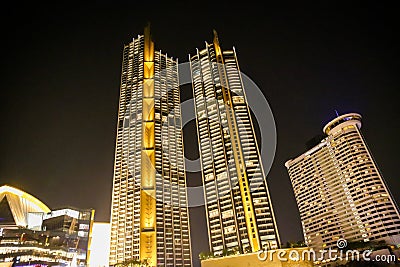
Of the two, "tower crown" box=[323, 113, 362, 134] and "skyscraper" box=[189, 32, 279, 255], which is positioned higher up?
"tower crown" box=[323, 113, 362, 134]

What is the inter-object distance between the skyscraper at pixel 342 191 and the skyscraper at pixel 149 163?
4272 cm

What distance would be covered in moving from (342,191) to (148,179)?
209ft

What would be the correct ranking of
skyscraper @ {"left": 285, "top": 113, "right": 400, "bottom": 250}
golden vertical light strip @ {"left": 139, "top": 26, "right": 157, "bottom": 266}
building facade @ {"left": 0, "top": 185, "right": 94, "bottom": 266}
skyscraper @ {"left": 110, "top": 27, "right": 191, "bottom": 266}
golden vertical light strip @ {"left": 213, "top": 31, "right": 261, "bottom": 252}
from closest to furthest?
golden vertical light strip @ {"left": 139, "top": 26, "right": 157, "bottom": 266} < building facade @ {"left": 0, "top": 185, "right": 94, "bottom": 266} < skyscraper @ {"left": 110, "top": 27, "right": 191, "bottom": 266} < golden vertical light strip @ {"left": 213, "top": 31, "right": 261, "bottom": 252} < skyscraper @ {"left": 285, "top": 113, "right": 400, "bottom": 250}

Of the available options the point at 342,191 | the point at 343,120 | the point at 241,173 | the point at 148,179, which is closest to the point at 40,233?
the point at 148,179

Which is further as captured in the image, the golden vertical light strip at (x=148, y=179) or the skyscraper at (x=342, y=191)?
the skyscraper at (x=342, y=191)

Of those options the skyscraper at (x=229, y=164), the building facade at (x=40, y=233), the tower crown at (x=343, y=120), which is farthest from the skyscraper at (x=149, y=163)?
the tower crown at (x=343, y=120)

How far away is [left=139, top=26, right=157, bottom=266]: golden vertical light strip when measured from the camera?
4853 centimetres

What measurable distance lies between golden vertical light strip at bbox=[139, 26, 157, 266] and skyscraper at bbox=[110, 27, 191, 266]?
16 centimetres

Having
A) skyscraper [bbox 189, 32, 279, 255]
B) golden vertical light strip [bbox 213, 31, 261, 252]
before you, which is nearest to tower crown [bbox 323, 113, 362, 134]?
skyscraper [bbox 189, 32, 279, 255]

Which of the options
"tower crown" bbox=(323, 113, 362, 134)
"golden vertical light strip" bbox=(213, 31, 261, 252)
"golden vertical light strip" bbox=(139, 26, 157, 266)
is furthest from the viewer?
"tower crown" bbox=(323, 113, 362, 134)

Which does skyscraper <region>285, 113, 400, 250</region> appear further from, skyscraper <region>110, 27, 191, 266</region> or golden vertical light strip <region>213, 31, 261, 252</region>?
skyscraper <region>110, 27, 191, 266</region>

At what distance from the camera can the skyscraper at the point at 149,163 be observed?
184ft

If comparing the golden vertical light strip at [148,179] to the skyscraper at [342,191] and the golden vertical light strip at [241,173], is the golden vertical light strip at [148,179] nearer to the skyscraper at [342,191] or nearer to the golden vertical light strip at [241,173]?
the golden vertical light strip at [241,173]

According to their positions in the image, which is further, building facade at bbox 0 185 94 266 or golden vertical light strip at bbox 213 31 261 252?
golden vertical light strip at bbox 213 31 261 252
